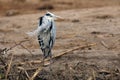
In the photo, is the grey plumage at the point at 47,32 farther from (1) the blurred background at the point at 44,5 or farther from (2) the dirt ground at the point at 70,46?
(1) the blurred background at the point at 44,5

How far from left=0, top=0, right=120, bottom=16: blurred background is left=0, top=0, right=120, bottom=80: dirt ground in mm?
223

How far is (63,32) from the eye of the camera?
13.8m

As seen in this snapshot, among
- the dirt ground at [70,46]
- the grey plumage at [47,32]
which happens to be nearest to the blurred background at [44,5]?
the dirt ground at [70,46]

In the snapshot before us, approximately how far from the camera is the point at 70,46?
40.3 feet

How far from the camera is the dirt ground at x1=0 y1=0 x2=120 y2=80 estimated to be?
996 centimetres

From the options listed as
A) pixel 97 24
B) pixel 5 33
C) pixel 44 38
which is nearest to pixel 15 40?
pixel 5 33

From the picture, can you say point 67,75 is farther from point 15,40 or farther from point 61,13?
point 61,13

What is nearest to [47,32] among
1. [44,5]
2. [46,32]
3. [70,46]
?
[46,32]

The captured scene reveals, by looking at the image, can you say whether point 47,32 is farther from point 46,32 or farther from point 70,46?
point 70,46

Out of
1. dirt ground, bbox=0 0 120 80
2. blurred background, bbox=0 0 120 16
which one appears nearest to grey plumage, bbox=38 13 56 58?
dirt ground, bbox=0 0 120 80

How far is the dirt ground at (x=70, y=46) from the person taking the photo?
32.7 ft

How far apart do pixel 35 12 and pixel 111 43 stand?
19.1 feet

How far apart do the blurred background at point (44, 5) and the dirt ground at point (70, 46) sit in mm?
223

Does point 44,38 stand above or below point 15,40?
above
